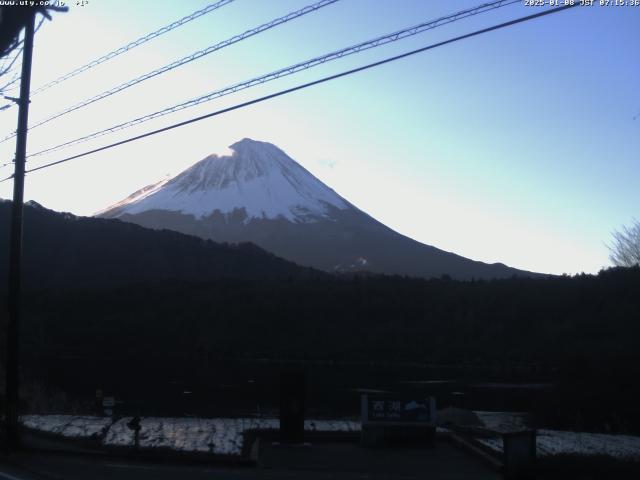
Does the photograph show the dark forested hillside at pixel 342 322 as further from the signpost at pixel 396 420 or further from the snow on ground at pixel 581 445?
the signpost at pixel 396 420

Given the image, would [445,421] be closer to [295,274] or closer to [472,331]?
[472,331]

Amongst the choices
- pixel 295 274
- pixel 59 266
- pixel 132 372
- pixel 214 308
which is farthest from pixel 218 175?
pixel 132 372

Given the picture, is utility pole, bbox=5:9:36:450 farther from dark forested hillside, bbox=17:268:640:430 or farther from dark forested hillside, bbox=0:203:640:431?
dark forested hillside, bbox=17:268:640:430

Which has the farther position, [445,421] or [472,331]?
[472,331]

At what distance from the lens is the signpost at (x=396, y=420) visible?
16.2 metres

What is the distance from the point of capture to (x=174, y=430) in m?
17.5

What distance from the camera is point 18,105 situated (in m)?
15.4

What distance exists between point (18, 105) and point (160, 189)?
173391 millimetres

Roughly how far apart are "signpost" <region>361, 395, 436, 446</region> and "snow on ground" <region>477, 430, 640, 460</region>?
1.19 meters

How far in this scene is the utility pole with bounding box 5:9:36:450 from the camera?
14.8 metres

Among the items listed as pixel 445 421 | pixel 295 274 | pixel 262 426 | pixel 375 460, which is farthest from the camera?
pixel 295 274

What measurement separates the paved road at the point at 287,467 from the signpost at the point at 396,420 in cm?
39

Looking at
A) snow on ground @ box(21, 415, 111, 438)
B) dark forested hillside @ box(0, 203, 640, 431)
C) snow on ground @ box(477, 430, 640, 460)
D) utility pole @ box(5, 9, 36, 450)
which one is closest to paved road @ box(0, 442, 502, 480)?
utility pole @ box(5, 9, 36, 450)

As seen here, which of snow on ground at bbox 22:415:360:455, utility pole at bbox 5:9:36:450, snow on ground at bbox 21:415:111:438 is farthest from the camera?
snow on ground at bbox 21:415:111:438
